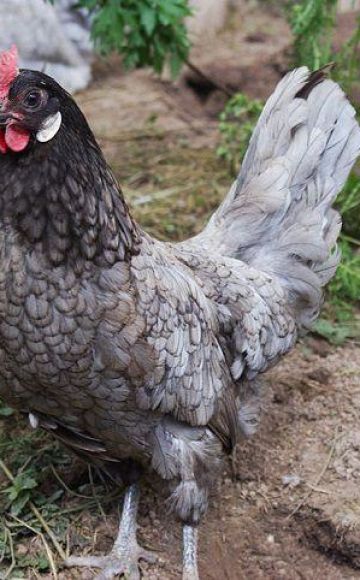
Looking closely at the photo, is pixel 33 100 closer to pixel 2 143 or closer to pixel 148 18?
pixel 2 143

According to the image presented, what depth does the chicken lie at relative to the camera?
2691mm

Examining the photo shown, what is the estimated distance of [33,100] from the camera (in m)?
2.61

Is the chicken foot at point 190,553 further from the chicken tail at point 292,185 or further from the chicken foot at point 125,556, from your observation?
the chicken tail at point 292,185

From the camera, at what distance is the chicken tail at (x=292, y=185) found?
3779 mm

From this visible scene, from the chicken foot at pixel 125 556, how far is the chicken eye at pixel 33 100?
5.92ft

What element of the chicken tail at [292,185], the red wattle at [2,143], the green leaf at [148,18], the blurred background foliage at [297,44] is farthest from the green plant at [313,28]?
the red wattle at [2,143]

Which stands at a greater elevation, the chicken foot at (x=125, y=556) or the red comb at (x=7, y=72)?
the red comb at (x=7, y=72)

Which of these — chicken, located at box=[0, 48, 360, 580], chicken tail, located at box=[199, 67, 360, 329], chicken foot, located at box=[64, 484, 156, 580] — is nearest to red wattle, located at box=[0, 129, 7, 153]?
chicken, located at box=[0, 48, 360, 580]

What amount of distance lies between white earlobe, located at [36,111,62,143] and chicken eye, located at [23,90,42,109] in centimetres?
6

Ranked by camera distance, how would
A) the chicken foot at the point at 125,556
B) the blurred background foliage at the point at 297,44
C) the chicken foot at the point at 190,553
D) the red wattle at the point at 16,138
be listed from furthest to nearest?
the blurred background foliage at the point at 297,44 < the chicken foot at the point at 125,556 < the chicken foot at the point at 190,553 < the red wattle at the point at 16,138

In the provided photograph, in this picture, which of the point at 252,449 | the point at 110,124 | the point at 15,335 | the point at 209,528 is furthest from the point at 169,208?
the point at 15,335

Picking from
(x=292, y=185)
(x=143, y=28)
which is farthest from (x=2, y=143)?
(x=143, y=28)

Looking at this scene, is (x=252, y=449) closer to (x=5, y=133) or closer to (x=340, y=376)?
(x=340, y=376)

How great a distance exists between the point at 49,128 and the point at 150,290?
2.31ft
